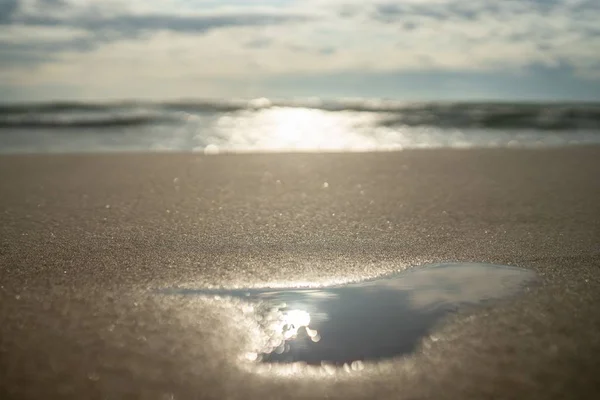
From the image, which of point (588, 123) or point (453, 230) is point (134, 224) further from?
point (588, 123)

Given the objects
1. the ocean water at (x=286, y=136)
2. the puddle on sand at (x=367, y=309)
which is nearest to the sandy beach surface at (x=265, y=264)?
the puddle on sand at (x=367, y=309)

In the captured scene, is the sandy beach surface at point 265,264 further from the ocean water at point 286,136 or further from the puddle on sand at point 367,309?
the ocean water at point 286,136

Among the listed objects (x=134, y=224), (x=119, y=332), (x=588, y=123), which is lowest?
(x=588, y=123)

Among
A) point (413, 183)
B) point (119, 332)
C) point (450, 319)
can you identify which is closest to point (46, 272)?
point (119, 332)

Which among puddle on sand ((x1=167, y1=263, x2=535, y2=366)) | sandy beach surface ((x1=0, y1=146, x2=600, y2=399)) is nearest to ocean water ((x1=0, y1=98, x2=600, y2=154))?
sandy beach surface ((x1=0, y1=146, x2=600, y2=399))

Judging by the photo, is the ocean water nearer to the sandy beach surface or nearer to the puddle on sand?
the sandy beach surface

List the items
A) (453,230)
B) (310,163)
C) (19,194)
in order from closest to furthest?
(453,230) → (19,194) → (310,163)
